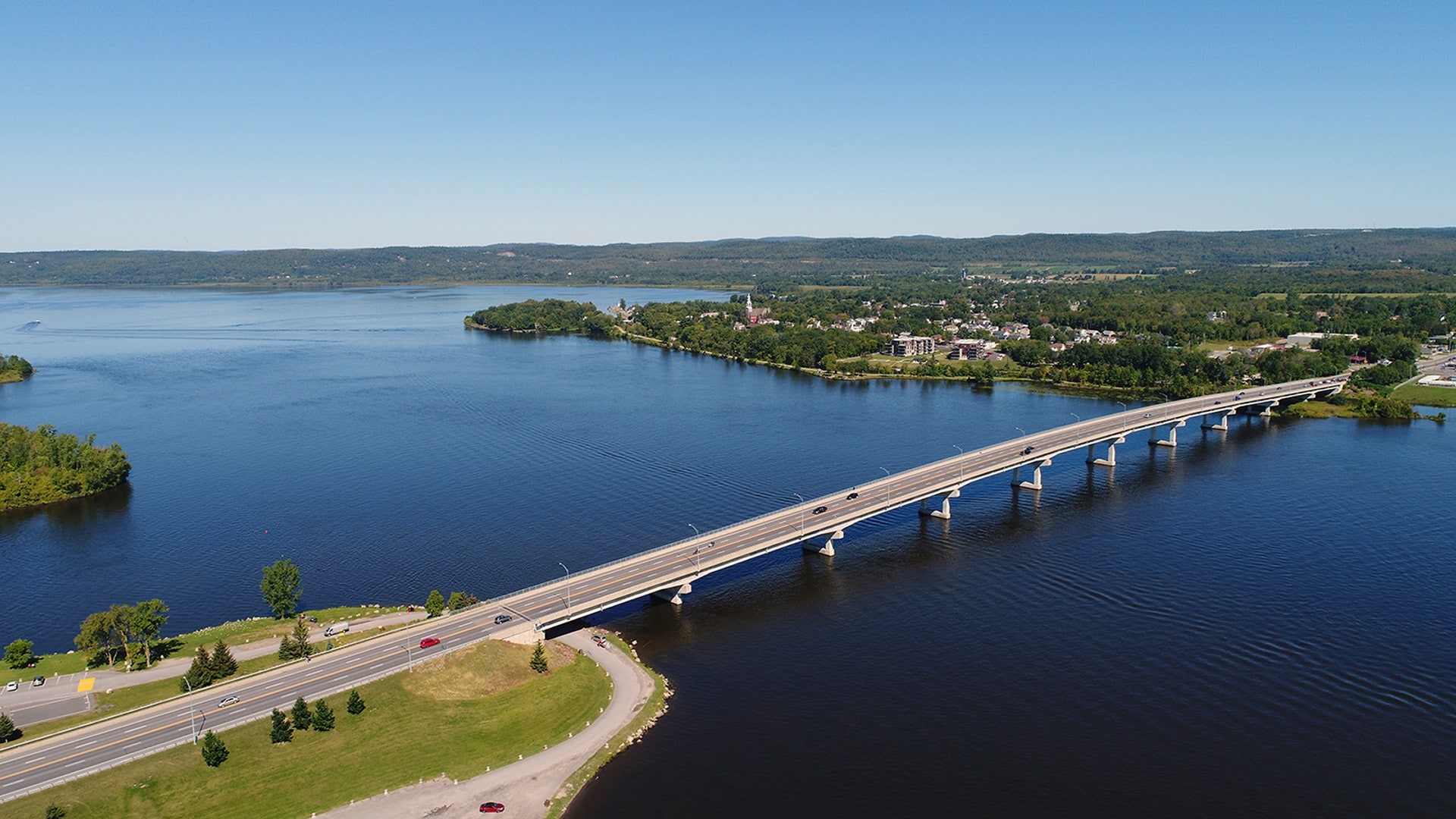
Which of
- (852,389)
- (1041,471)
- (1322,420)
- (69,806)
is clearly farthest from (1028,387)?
(69,806)

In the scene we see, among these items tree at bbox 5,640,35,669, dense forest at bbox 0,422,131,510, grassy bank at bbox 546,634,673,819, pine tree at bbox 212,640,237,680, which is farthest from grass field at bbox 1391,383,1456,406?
dense forest at bbox 0,422,131,510

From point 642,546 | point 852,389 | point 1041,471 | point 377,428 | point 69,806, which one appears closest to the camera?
point 69,806

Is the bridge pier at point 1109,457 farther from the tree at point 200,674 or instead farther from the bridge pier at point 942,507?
the tree at point 200,674

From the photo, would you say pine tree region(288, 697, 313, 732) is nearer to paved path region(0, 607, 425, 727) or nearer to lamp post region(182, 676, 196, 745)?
lamp post region(182, 676, 196, 745)

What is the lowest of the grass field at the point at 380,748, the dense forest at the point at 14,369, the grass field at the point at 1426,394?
the grass field at the point at 380,748

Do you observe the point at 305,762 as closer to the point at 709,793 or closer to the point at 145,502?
the point at 709,793

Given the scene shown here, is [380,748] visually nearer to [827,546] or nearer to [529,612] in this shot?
[529,612]

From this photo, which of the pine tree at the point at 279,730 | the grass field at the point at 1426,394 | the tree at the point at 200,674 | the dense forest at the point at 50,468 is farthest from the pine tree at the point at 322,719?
the grass field at the point at 1426,394
